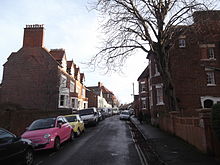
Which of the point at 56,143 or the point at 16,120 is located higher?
→ the point at 16,120

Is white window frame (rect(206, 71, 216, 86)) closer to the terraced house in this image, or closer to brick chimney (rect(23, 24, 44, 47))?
the terraced house

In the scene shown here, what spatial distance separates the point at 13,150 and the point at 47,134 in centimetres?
283

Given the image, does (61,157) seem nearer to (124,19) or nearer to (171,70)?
(124,19)

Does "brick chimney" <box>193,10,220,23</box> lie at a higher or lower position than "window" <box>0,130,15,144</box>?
higher

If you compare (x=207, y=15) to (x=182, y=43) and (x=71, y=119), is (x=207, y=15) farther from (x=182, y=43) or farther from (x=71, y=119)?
(x=71, y=119)

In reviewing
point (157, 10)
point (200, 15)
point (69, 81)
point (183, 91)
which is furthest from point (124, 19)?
point (69, 81)

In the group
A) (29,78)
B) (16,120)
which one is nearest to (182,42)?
(16,120)

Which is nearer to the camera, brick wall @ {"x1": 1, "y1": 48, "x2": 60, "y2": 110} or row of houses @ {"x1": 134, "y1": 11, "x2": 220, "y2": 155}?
row of houses @ {"x1": 134, "y1": 11, "x2": 220, "y2": 155}

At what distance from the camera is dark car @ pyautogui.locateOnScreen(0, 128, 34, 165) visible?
19.3 ft

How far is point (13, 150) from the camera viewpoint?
6.29 m

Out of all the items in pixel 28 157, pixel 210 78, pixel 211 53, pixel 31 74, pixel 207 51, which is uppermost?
pixel 207 51

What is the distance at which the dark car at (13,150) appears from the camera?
5882 millimetres

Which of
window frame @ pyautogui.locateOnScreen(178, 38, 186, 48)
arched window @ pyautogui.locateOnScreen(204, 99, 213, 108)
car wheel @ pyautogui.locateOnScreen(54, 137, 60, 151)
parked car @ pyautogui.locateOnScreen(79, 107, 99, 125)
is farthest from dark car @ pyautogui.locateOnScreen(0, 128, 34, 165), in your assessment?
window frame @ pyautogui.locateOnScreen(178, 38, 186, 48)

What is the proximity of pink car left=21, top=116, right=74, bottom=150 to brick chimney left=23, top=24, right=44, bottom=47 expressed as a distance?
23.3 meters
